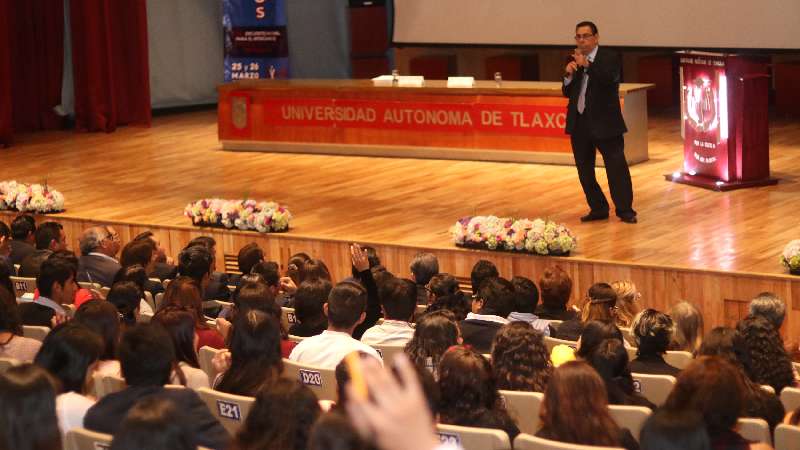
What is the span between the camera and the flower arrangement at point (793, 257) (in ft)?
21.8

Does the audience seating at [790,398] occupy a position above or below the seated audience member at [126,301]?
below

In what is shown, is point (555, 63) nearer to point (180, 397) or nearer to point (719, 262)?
point (719, 262)

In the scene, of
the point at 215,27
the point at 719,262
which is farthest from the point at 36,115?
the point at 719,262

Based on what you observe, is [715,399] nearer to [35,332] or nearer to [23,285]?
[35,332]

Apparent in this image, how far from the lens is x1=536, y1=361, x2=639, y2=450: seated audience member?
3369 millimetres

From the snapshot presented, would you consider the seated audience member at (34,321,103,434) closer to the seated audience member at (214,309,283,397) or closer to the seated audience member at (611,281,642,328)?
the seated audience member at (214,309,283,397)

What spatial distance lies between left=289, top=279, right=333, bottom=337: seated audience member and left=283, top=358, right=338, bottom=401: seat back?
96cm

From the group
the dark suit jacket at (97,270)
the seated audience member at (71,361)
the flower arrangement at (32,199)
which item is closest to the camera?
the seated audience member at (71,361)

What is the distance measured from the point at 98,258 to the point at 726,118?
4.68m

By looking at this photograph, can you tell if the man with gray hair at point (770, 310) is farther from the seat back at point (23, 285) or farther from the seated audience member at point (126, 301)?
the seat back at point (23, 285)

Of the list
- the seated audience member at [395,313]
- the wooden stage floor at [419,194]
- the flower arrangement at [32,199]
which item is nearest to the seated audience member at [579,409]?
the seated audience member at [395,313]

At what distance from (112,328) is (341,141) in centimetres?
806

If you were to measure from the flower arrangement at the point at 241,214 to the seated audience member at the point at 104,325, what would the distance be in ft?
13.3

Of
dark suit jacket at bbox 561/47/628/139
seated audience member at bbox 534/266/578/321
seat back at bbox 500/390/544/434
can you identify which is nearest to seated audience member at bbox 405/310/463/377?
seat back at bbox 500/390/544/434
